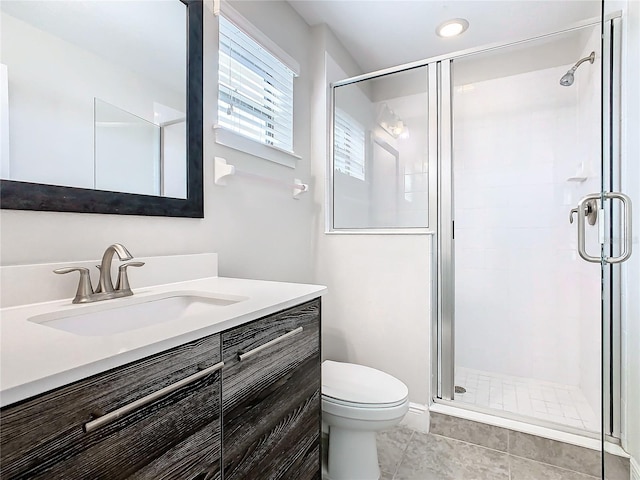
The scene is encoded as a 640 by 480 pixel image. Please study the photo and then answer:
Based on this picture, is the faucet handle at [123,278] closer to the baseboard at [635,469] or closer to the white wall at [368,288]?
the white wall at [368,288]

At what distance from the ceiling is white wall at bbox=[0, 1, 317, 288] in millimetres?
260

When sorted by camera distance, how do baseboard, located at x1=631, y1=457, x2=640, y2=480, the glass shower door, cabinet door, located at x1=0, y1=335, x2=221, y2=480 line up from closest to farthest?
cabinet door, located at x1=0, y1=335, x2=221, y2=480 < baseboard, located at x1=631, y1=457, x2=640, y2=480 < the glass shower door

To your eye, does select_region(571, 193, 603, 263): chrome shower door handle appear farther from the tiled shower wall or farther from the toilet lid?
the tiled shower wall

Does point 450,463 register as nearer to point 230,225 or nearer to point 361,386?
point 361,386

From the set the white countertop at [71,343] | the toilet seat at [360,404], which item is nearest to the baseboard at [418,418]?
the toilet seat at [360,404]

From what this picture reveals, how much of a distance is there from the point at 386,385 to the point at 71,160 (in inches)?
57.0

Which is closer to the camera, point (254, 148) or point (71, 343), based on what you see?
point (71, 343)

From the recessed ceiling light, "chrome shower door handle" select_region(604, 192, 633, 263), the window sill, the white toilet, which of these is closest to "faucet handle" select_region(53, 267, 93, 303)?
the window sill

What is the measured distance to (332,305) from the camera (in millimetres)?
2195

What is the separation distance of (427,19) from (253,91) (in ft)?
4.15

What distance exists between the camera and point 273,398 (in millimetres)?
963

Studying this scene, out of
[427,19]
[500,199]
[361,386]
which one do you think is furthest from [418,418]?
[427,19]

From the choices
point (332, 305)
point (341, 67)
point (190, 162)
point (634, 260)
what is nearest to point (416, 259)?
point (332, 305)

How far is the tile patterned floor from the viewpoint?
1.53m
